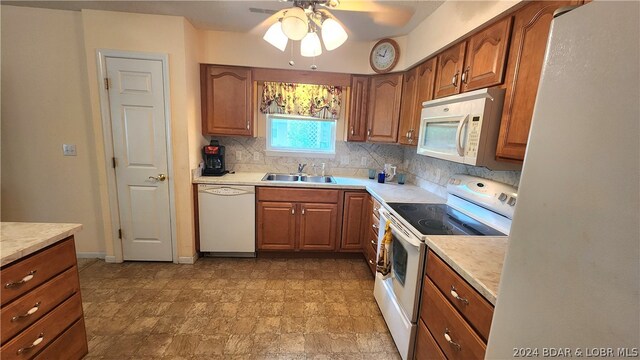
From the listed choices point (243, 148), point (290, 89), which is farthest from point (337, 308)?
point (290, 89)

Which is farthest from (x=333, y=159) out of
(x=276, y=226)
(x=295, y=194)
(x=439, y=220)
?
(x=439, y=220)

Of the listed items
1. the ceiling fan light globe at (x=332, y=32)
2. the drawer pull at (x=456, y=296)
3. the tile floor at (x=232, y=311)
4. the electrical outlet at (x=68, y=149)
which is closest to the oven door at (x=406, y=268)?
the drawer pull at (x=456, y=296)

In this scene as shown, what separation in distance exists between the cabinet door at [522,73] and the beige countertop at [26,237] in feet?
7.81

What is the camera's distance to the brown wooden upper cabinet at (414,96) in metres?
2.25

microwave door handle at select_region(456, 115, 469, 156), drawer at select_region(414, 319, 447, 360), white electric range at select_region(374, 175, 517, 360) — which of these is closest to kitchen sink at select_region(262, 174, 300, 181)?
white electric range at select_region(374, 175, 517, 360)

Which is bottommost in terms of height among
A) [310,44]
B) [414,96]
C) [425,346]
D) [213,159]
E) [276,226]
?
[425,346]

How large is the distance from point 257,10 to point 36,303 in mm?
2403

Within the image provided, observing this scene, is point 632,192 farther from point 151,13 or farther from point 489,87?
point 151,13

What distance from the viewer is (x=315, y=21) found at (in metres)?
1.71

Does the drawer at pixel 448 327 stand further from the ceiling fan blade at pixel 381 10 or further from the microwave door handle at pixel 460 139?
the ceiling fan blade at pixel 381 10

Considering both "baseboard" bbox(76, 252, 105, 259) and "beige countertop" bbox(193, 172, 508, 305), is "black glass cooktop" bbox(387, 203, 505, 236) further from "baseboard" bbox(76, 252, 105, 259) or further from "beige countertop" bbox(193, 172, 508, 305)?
"baseboard" bbox(76, 252, 105, 259)

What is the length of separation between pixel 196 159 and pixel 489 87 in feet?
8.78

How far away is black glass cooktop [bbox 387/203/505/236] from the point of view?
154 cm

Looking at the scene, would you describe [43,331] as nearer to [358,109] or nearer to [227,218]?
[227,218]
